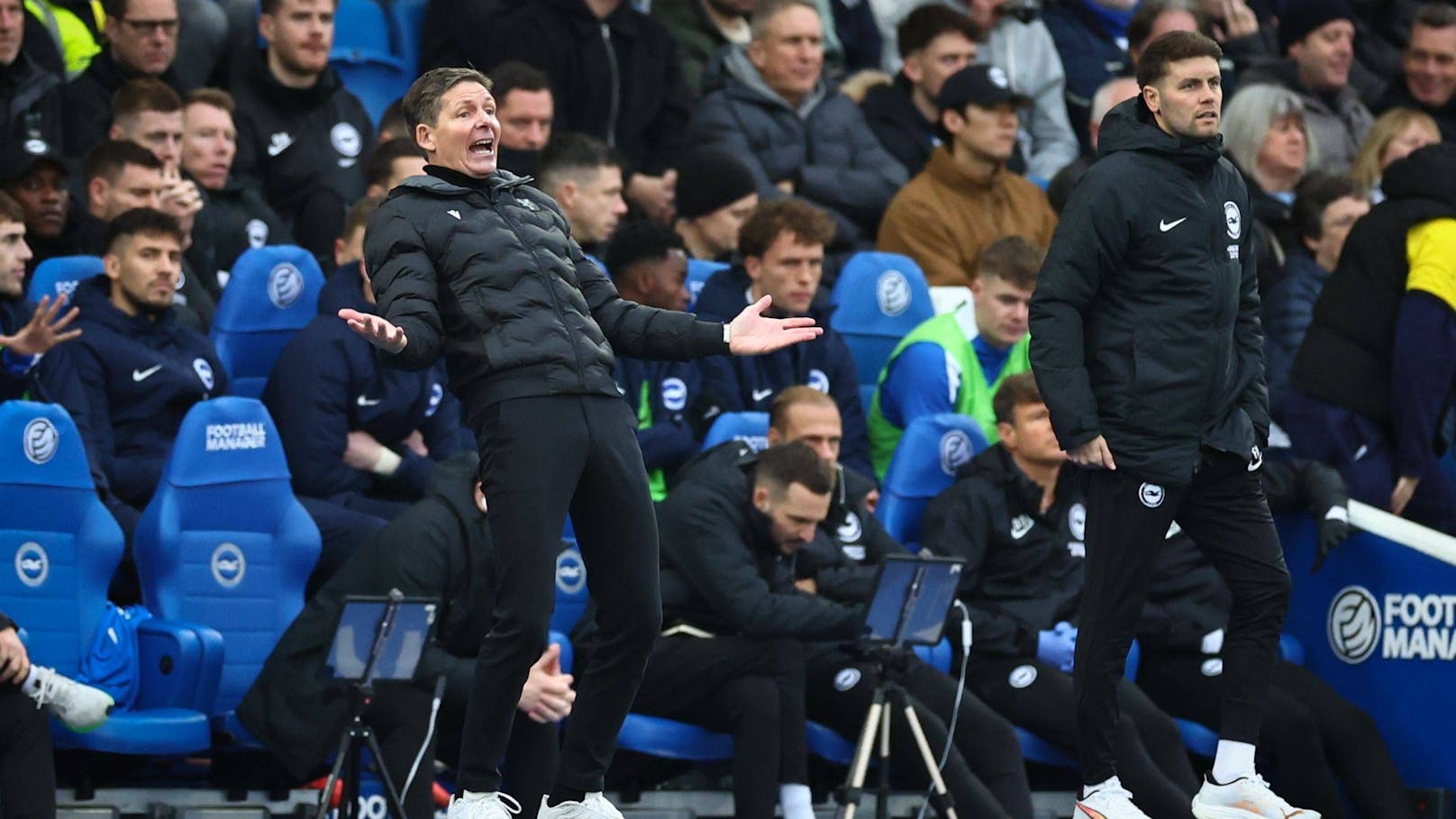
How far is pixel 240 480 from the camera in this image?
8156mm

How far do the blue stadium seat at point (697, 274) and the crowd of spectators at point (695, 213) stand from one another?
22 centimetres

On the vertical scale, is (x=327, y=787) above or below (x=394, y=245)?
below

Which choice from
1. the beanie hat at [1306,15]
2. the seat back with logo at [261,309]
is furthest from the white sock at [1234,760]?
the beanie hat at [1306,15]

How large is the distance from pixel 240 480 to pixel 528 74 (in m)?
2.75

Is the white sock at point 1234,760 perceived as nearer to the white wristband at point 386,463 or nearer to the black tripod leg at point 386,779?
the black tripod leg at point 386,779

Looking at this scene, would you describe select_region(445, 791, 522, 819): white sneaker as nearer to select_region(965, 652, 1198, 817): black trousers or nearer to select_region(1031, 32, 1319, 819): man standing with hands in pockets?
select_region(1031, 32, 1319, 819): man standing with hands in pockets

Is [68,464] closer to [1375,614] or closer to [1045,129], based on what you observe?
[1375,614]

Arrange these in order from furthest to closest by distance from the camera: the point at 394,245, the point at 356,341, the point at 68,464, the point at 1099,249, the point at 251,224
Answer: the point at 251,224
the point at 356,341
the point at 68,464
the point at 1099,249
the point at 394,245

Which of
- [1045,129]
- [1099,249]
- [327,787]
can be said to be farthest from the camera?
[1045,129]

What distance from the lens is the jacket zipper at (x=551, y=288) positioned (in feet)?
19.4

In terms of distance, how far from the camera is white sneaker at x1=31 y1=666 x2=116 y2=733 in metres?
7.15

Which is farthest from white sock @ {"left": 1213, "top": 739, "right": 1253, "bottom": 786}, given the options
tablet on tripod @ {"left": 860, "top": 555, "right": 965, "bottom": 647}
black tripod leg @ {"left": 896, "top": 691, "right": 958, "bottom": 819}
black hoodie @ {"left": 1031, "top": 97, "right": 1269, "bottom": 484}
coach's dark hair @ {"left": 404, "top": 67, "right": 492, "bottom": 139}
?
coach's dark hair @ {"left": 404, "top": 67, "right": 492, "bottom": 139}

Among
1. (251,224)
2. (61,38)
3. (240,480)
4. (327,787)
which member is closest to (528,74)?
(251,224)

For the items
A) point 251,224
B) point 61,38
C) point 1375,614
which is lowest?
point 1375,614
